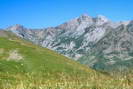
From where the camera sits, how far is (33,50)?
5509 centimetres

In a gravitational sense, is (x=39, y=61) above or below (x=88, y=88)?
above

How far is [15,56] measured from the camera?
49781mm

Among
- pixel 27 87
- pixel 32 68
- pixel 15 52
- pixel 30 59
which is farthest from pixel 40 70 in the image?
pixel 27 87

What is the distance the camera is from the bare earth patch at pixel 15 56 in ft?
161

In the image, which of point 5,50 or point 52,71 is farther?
point 5,50

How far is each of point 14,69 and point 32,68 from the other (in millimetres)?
3088

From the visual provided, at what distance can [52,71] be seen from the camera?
46781 mm

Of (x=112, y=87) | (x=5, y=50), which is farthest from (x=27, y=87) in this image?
(x=5, y=50)

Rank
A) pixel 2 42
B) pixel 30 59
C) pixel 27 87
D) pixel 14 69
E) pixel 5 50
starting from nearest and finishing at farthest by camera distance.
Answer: pixel 27 87 → pixel 14 69 → pixel 30 59 → pixel 5 50 → pixel 2 42

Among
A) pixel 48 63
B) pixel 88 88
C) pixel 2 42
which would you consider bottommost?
pixel 88 88

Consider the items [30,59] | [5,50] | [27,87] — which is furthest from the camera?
[5,50]

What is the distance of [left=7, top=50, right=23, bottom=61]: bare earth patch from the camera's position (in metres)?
49.0

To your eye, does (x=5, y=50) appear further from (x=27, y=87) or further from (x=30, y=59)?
(x=27, y=87)

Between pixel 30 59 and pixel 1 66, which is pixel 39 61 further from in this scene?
pixel 1 66
